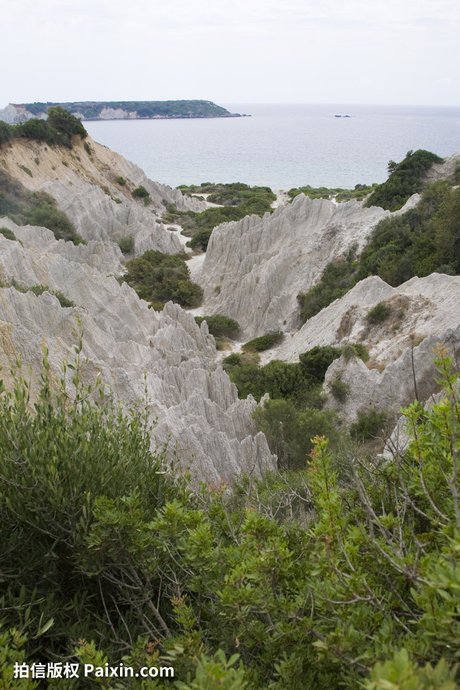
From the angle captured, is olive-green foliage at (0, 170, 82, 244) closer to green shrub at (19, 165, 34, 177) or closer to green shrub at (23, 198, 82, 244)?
green shrub at (23, 198, 82, 244)

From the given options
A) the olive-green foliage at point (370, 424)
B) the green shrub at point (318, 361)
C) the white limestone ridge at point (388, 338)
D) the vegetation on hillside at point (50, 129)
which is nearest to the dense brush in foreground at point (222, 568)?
the white limestone ridge at point (388, 338)

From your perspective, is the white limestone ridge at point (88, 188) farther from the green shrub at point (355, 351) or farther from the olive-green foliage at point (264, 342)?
the green shrub at point (355, 351)

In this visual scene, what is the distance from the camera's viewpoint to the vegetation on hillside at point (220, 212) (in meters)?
47.4

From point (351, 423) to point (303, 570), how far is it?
13.0 metres

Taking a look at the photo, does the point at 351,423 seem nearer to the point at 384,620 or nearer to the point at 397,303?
the point at 397,303

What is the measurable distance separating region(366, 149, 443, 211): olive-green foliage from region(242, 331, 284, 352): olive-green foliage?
43.2 feet

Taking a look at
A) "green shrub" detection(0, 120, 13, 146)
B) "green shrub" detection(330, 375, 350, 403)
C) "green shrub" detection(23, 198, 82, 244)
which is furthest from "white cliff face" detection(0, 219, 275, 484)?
"green shrub" detection(0, 120, 13, 146)

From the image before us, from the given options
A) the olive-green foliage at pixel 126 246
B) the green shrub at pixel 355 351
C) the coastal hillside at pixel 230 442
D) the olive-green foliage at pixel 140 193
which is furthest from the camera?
the olive-green foliage at pixel 140 193

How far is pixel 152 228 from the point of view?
145ft

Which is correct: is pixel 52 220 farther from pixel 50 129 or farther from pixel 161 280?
pixel 50 129

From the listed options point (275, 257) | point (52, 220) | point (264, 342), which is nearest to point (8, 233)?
point (52, 220)

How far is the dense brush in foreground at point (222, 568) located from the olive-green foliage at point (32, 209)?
37138mm

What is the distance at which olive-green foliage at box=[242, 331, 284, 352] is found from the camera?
87.1 feet

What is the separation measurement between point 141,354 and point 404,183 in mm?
24567
